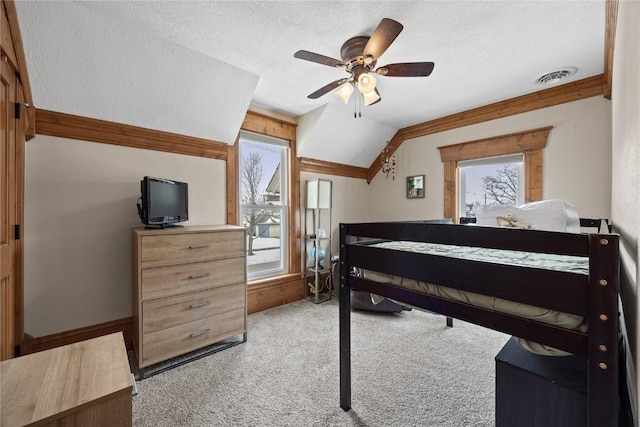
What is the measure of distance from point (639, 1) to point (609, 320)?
100 centimetres

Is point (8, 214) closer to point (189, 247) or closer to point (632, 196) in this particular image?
point (189, 247)

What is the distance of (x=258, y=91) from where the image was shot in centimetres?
281

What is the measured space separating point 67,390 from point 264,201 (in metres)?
2.64

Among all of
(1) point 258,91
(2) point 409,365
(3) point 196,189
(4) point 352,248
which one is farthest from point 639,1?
(3) point 196,189

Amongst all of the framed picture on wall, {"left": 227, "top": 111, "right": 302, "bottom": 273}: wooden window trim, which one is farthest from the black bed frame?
the framed picture on wall

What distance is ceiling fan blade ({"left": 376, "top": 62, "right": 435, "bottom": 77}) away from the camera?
5.87ft

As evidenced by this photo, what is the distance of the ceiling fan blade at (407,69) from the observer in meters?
1.79

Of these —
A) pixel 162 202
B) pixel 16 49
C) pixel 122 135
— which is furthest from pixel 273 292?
pixel 16 49

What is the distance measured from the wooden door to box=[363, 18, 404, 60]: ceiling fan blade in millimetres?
2067

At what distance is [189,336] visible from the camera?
2.10 m

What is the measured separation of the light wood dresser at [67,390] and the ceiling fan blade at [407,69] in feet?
7.23

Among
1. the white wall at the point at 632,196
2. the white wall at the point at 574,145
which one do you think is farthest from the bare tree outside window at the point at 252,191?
the white wall at the point at 632,196

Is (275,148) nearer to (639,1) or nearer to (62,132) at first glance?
(62,132)

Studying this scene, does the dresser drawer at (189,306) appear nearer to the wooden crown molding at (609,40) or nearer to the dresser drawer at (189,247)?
the dresser drawer at (189,247)
